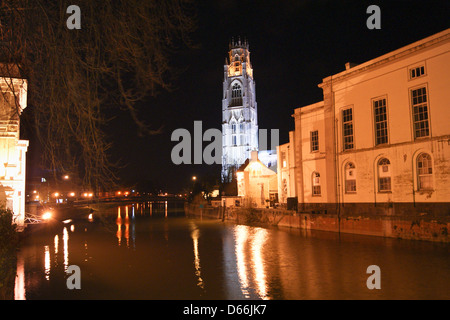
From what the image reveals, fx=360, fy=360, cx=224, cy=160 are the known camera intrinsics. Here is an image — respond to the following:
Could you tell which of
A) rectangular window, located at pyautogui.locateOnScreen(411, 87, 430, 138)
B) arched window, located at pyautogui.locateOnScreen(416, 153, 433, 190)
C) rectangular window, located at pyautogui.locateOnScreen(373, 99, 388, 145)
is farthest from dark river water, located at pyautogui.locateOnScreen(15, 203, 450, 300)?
rectangular window, located at pyautogui.locateOnScreen(373, 99, 388, 145)

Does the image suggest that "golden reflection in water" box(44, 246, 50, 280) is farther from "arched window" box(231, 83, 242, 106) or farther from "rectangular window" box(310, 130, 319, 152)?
"arched window" box(231, 83, 242, 106)

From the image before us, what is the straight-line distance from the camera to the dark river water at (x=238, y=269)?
1154 centimetres

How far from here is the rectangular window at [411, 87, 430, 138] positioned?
78.8 ft

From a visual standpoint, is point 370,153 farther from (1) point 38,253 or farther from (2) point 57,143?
(2) point 57,143

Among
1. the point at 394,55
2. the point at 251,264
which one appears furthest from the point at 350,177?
the point at 251,264

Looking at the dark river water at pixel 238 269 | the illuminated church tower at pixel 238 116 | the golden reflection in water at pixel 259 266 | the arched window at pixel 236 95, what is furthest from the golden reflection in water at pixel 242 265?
the arched window at pixel 236 95

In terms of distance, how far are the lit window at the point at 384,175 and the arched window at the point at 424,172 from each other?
2506 millimetres

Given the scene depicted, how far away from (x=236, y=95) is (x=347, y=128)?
A: 9083 cm

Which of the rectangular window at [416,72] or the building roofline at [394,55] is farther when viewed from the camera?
the rectangular window at [416,72]

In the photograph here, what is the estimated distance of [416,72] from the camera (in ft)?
80.7

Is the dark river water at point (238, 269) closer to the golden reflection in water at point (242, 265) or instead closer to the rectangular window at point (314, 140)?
the golden reflection in water at point (242, 265)

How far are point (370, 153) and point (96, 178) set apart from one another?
2556 centimetres

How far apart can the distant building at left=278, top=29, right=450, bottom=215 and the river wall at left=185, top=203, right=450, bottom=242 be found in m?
1.73

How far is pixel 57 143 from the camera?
247 inches
